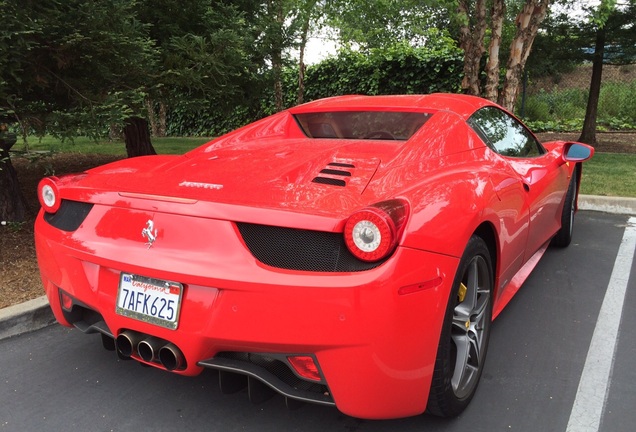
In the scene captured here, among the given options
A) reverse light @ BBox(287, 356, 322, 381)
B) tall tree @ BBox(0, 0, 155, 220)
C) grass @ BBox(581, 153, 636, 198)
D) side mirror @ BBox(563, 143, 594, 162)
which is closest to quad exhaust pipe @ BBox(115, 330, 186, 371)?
reverse light @ BBox(287, 356, 322, 381)

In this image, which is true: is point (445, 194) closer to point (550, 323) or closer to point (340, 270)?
point (340, 270)

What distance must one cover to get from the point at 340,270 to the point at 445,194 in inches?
23.6

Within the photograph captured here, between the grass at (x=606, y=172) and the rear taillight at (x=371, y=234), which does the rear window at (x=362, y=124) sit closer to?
the rear taillight at (x=371, y=234)

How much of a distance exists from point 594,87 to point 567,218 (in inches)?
324

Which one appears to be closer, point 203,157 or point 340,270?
point 340,270

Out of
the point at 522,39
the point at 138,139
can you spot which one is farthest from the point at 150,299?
the point at 138,139

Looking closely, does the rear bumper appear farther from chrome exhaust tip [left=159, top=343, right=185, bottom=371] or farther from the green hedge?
the green hedge

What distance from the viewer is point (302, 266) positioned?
176 cm

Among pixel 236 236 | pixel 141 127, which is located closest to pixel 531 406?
pixel 236 236

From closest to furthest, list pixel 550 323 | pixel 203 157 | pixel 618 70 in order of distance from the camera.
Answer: pixel 203 157, pixel 550 323, pixel 618 70

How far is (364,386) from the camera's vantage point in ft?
5.74

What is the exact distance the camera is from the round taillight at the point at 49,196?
2375 mm

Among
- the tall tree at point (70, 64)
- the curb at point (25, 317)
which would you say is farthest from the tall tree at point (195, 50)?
the curb at point (25, 317)

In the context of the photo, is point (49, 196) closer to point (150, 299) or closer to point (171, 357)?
point (150, 299)
